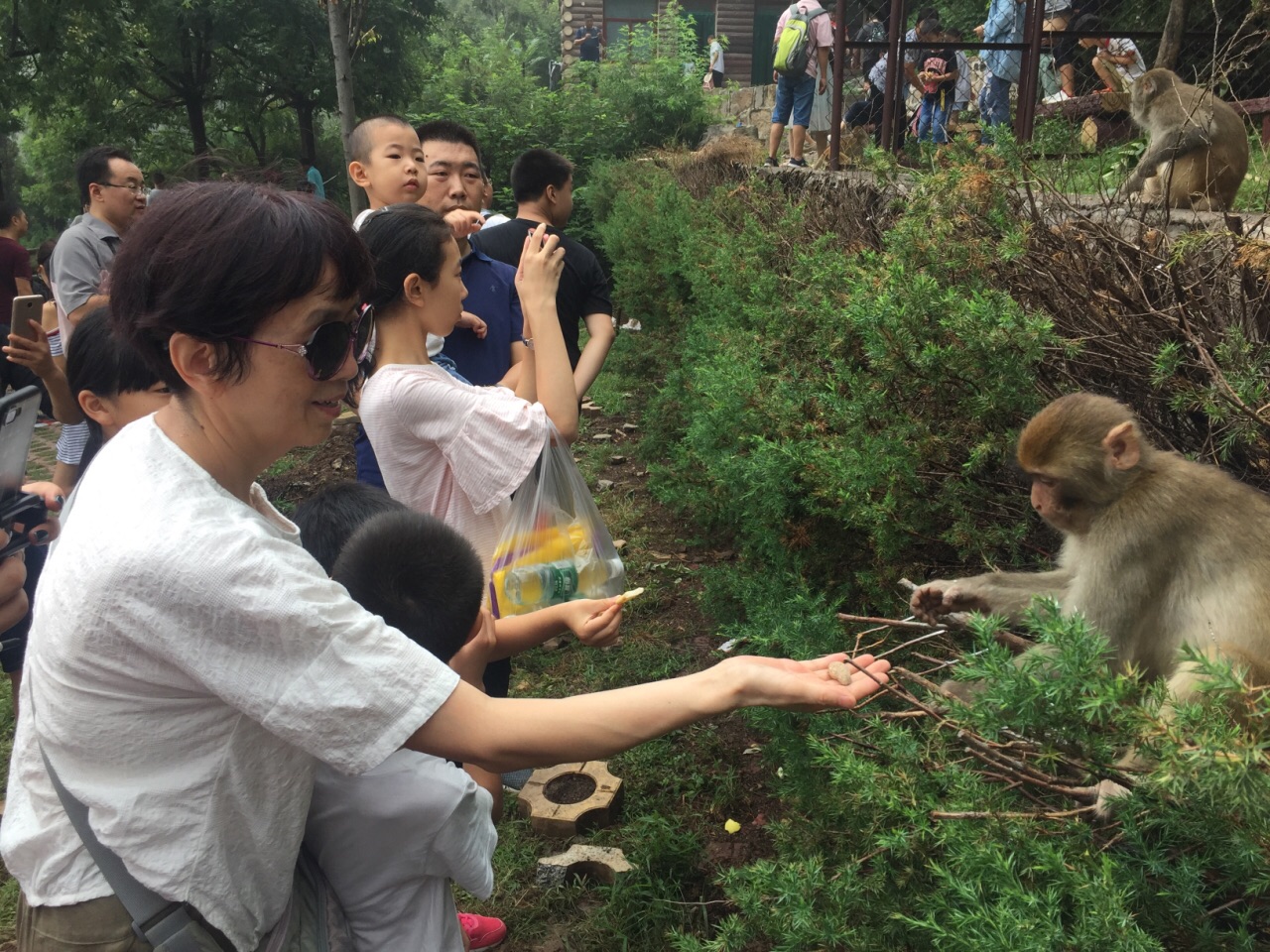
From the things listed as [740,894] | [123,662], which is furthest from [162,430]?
[740,894]

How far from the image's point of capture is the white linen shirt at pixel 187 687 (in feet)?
4.25

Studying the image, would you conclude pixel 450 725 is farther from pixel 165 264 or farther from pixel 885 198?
pixel 885 198

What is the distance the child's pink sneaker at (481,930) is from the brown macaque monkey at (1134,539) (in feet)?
5.60

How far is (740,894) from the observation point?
197 cm

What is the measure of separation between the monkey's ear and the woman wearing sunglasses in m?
1.15

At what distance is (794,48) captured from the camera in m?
10.5

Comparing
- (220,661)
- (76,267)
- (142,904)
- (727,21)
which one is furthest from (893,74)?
(727,21)

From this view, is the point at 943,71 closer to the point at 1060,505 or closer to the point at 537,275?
the point at 537,275

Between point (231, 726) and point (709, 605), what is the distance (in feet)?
9.64

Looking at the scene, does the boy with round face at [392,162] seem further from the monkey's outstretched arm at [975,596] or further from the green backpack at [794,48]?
the green backpack at [794,48]

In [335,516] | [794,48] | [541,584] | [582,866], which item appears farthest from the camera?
[794,48]

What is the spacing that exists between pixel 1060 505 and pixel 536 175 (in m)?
3.62

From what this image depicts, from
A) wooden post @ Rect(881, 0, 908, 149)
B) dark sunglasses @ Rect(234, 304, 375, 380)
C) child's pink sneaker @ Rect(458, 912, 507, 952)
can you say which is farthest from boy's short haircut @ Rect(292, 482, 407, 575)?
wooden post @ Rect(881, 0, 908, 149)

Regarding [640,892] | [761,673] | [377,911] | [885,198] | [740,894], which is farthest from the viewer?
[885,198]
